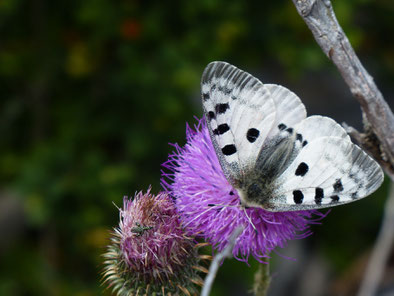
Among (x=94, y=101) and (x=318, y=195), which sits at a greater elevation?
(x=94, y=101)

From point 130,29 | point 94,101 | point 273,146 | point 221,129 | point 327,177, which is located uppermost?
point 130,29

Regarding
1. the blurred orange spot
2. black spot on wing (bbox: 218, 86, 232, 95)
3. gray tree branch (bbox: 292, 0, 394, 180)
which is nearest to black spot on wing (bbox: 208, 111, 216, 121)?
black spot on wing (bbox: 218, 86, 232, 95)

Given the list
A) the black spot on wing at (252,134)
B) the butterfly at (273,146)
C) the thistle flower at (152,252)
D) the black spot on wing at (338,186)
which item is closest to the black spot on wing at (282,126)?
the butterfly at (273,146)

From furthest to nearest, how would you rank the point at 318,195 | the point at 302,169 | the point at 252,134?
1. the point at 252,134
2. the point at 302,169
3. the point at 318,195

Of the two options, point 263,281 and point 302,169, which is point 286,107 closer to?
point 302,169

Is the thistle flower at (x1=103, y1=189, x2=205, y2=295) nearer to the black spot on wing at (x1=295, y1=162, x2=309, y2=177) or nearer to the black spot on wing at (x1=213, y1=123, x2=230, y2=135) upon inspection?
the black spot on wing at (x1=213, y1=123, x2=230, y2=135)

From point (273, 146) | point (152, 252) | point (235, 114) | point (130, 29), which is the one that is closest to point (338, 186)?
point (273, 146)

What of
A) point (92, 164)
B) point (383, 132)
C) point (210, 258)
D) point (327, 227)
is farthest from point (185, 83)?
point (327, 227)

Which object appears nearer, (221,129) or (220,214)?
(221,129)

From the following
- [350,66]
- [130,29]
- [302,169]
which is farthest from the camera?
[130,29]
